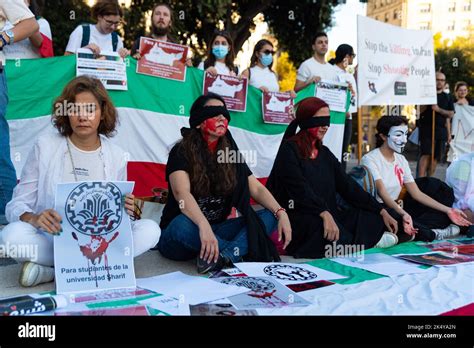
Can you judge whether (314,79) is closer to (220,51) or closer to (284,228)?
(220,51)

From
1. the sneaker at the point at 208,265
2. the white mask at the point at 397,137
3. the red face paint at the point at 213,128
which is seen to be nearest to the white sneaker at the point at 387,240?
the white mask at the point at 397,137

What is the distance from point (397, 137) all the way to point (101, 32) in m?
3.07

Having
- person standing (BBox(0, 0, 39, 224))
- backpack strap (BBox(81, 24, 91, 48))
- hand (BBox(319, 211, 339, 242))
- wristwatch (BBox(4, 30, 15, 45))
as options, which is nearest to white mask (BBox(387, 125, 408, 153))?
hand (BBox(319, 211, 339, 242))

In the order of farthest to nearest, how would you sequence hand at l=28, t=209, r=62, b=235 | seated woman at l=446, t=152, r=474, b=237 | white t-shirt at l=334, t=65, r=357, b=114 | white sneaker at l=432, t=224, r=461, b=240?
white t-shirt at l=334, t=65, r=357, b=114 → seated woman at l=446, t=152, r=474, b=237 → white sneaker at l=432, t=224, r=461, b=240 → hand at l=28, t=209, r=62, b=235

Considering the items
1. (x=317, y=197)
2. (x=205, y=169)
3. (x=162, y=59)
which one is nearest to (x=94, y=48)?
(x=162, y=59)

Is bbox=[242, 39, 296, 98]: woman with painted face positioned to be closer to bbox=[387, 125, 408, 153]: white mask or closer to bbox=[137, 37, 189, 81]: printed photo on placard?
bbox=[137, 37, 189, 81]: printed photo on placard

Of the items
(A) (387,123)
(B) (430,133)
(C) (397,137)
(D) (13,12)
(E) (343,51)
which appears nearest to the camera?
(D) (13,12)

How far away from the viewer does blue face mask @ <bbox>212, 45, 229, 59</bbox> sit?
6.08 metres

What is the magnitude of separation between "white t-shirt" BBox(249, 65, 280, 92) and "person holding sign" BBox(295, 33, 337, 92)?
0.44 metres

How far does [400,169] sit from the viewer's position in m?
5.20

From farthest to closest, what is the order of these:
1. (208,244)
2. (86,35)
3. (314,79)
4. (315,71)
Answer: (315,71) < (314,79) < (86,35) < (208,244)

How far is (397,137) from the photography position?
504 cm

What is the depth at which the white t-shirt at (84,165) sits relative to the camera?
3.24 metres
